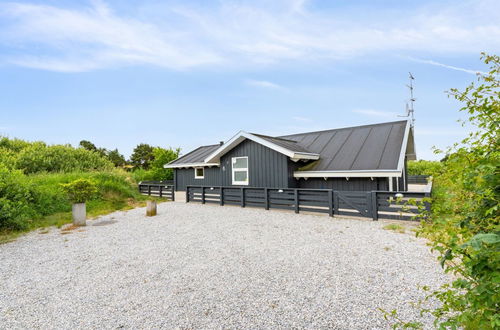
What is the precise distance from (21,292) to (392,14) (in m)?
12.6

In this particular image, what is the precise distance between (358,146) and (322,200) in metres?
4.53

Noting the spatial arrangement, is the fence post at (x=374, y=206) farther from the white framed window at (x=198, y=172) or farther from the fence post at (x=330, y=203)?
the white framed window at (x=198, y=172)

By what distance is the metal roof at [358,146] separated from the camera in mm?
11523

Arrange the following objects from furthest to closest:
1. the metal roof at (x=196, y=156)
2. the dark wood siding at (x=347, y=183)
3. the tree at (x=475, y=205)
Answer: the metal roof at (x=196, y=156) < the dark wood siding at (x=347, y=183) < the tree at (x=475, y=205)

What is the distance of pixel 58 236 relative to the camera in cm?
875

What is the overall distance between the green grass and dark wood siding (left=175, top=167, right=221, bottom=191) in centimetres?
267

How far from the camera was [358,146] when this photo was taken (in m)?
13.3

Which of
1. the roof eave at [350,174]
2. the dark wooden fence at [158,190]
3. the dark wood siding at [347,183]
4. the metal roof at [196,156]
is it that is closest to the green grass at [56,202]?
the dark wooden fence at [158,190]

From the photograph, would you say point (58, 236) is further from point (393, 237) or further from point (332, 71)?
point (332, 71)

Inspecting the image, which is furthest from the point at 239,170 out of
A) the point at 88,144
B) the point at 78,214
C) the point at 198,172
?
the point at 88,144

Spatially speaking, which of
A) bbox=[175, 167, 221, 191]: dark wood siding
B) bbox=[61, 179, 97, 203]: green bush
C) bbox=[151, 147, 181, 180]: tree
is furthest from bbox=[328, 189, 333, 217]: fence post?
bbox=[151, 147, 181, 180]: tree

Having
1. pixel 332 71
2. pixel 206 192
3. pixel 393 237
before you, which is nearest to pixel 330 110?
pixel 332 71

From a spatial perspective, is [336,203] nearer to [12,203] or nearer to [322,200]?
[322,200]

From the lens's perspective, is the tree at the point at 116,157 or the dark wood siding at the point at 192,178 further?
the tree at the point at 116,157
